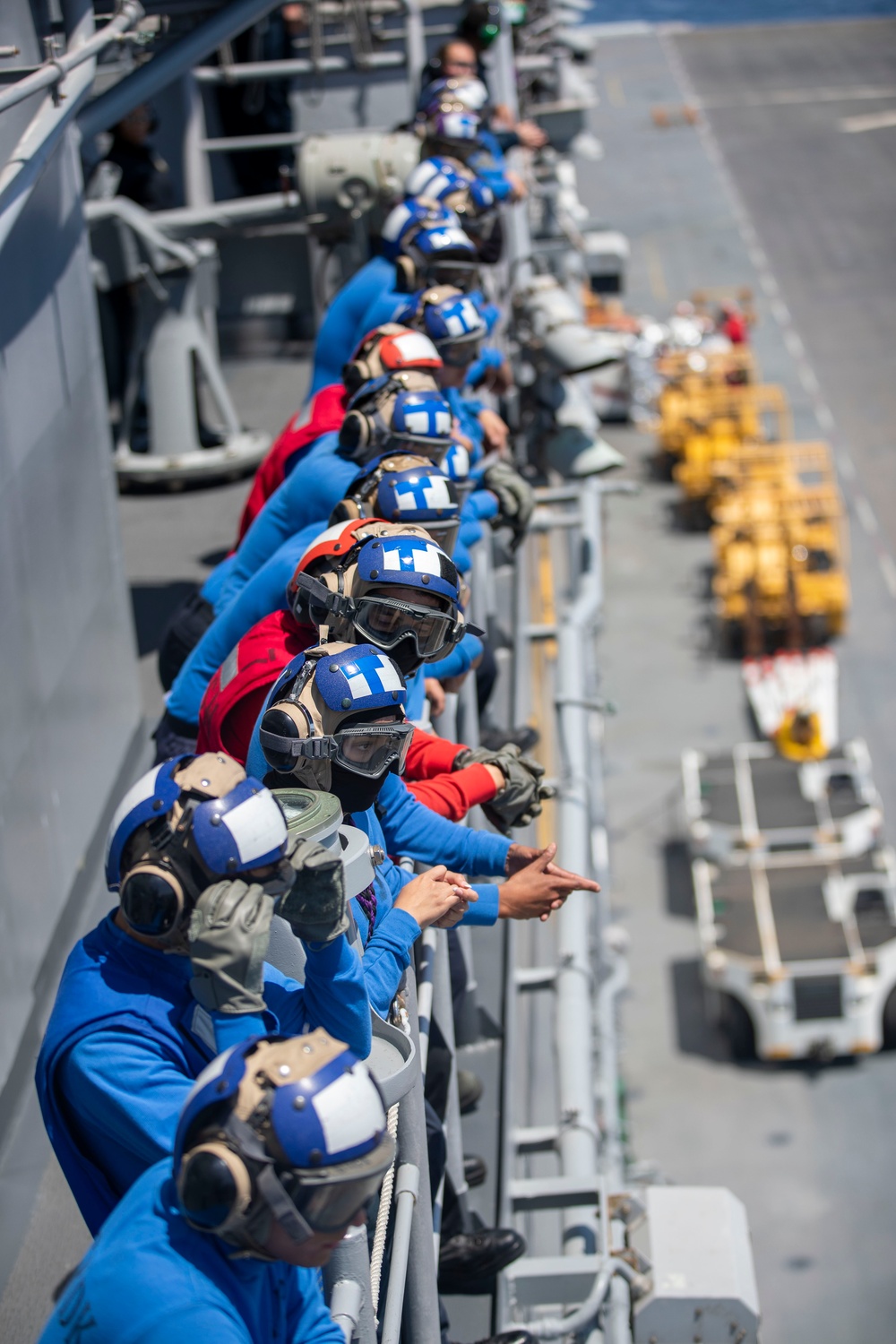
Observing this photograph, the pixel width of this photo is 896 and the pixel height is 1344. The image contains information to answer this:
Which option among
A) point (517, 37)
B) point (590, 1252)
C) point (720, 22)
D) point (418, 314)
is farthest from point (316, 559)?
point (720, 22)

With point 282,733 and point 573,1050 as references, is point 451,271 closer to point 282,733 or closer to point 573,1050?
point 573,1050

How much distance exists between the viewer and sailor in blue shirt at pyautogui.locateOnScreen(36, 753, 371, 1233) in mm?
2922

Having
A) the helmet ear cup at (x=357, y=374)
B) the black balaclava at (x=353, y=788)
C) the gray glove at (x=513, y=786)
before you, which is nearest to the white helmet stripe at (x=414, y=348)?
the helmet ear cup at (x=357, y=374)

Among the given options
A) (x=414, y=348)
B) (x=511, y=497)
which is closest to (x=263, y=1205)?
(x=414, y=348)

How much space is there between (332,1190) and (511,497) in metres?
4.82

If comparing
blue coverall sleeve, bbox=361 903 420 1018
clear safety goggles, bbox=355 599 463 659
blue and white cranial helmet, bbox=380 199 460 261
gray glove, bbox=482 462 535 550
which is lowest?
gray glove, bbox=482 462 535 550

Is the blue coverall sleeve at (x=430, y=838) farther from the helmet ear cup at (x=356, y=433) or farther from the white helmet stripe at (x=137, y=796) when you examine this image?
the helmet ear cup at (x=356, y=433)

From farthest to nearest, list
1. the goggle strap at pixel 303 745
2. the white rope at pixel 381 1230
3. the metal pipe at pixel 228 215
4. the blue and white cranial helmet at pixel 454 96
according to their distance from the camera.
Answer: the metal pipe at pixel 228 215
the blue and white cranial helmet at pixel 454 96
the goggle strap at pixel 303 745
the white rope at pixel 381 1230

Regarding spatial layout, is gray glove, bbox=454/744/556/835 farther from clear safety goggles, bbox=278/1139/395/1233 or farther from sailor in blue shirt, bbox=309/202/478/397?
sailor in blue shirt, bbox=309/202/478/397

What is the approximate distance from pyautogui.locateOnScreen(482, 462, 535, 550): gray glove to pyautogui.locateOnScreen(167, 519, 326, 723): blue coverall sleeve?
5.46ft

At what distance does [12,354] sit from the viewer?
5.95 metres

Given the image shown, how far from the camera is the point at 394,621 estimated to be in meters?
4.47

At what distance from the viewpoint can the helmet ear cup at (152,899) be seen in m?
3.02

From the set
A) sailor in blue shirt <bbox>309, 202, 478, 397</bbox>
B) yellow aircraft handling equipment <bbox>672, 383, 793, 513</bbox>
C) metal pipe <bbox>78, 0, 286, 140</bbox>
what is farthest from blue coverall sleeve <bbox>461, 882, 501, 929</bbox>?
yellow aircraft handling equipment <bbox>672, 383, 793, 513</bbox>
